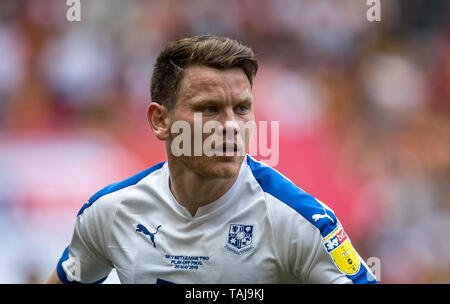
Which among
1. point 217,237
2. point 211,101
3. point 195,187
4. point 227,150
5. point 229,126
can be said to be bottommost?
point 217,237

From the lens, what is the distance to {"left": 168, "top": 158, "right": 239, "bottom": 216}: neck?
3051mm

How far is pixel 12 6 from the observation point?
7590 mm

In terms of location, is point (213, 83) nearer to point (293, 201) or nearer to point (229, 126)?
point (229, 126)

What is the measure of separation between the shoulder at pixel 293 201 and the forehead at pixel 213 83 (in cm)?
45

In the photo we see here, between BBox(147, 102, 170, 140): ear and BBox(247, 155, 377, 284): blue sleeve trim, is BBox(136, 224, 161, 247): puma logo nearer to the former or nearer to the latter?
BBox(147, 102, 170, 140): ear

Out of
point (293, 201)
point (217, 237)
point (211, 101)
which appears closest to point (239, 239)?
point (217, 237)

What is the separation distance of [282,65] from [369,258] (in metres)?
2.55

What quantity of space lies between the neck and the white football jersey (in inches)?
1.3

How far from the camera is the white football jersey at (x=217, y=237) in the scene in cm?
273

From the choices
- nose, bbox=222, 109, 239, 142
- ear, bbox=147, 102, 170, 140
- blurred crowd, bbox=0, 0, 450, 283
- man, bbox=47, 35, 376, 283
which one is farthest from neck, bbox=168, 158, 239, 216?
blurred crowd, bbox=0, 0, 450, 283

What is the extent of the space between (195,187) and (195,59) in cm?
64

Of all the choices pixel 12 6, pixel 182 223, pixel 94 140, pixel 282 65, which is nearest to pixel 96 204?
pixel 182 223

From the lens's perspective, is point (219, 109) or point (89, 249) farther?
point (89, 249)

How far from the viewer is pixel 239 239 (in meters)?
2.94
